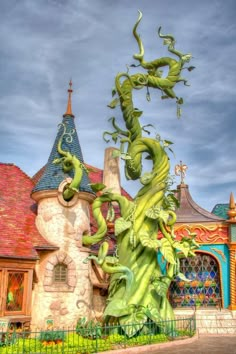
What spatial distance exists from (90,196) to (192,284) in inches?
238

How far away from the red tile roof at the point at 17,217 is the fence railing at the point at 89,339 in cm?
309

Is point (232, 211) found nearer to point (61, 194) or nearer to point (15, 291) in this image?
point (61, 194)

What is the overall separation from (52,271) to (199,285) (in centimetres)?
665

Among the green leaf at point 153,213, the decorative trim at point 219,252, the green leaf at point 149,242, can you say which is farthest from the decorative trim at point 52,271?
the decorative trim at point 219,252

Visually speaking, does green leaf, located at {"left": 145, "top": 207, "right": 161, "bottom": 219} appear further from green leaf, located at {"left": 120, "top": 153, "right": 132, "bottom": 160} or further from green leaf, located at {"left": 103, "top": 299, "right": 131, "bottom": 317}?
green leaf, located at {"left": 103, "top": 299, "right": 131, "bottom": 317}

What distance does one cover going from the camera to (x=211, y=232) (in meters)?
16.9

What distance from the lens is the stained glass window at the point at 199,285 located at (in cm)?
1666

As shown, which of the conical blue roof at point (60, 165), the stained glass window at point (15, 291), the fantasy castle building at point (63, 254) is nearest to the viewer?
the stained glass window at point (15, 291)

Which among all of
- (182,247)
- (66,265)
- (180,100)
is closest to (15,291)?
(66,265)

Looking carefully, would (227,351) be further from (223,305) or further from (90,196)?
(90,196)

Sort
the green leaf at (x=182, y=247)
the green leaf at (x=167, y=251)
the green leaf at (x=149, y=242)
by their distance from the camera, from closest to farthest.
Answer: the green leaf at (x=149, y=242)
the green leaf at (x=167, y=251)
the green leaf at (x=182, y=247)

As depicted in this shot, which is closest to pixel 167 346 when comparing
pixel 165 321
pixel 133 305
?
pixel 165 321

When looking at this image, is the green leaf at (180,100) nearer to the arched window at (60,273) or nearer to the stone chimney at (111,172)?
the stone chimney at (111,172)

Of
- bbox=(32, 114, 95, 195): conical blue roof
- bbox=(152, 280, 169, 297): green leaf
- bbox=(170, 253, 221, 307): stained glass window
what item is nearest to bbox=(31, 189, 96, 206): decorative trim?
bbox=(32, 114, 95, 195): conical blue roof
